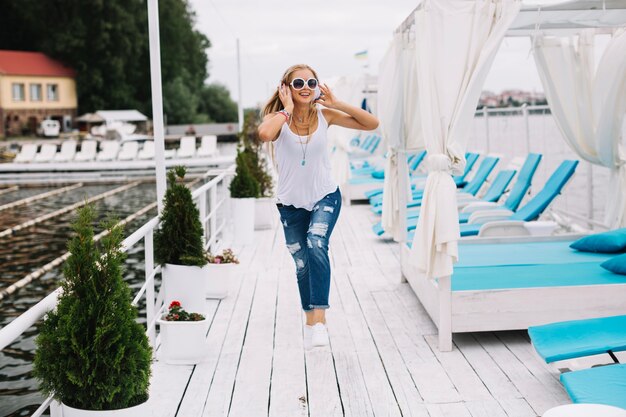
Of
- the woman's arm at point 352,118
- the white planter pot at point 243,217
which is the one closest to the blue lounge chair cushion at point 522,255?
the woman's arm at point 352,118

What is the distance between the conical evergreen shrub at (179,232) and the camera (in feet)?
16.8

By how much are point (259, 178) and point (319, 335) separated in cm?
667

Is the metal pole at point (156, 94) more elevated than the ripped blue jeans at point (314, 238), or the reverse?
the metal pole at point (156, 94)

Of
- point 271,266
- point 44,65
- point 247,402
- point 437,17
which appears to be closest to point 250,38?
point 271,266

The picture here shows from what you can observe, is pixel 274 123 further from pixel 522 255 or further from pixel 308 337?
pixel 522 255

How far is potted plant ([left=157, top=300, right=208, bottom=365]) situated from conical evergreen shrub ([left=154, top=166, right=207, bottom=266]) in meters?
0.47

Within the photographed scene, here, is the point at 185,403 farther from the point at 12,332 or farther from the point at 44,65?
the point at 44,65

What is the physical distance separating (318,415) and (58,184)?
71.0 feet

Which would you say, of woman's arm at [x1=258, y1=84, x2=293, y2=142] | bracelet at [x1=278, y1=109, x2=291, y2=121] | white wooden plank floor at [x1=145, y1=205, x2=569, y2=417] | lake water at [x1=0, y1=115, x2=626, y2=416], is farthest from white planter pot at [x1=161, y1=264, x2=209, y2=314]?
bracelet at [x1=278, y1=109, x2=291, y2=121]

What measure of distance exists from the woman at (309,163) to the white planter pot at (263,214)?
5.85 m

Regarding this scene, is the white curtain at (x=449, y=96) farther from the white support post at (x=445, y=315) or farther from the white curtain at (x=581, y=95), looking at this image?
the white curtain at (x=581, y=95)

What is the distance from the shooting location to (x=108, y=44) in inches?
2312

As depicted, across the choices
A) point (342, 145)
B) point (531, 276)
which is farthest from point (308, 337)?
point (342, 145)

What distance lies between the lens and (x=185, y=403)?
4.09 meters
